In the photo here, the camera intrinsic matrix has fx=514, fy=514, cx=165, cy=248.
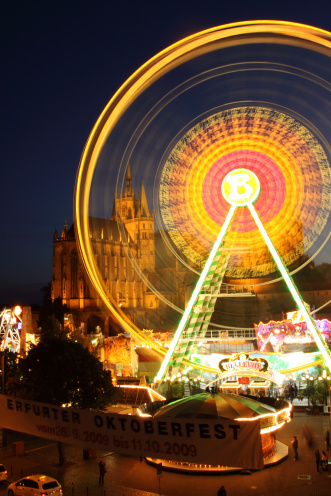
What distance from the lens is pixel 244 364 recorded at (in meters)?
30.8

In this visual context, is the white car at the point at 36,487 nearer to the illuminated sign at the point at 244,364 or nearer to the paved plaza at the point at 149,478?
the paved plaza at the point at 149,478

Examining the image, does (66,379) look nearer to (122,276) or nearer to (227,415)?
(227,415)

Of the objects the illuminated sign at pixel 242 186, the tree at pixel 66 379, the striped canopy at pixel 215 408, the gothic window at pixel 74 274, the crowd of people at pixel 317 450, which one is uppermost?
the gothic window at pixel 74 274

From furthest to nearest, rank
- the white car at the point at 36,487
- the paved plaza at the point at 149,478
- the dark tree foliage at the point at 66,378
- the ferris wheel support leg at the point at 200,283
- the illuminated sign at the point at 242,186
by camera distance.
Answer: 1. the ferris wheel support leg at the point at 200,283
2. the illuminated sign at the point at 242,186
3. the dark tree foliage at the point at 66,378
4. the paved plaza at the point at 149,478
5. the white car at the point at 36,487

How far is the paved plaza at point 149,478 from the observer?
1739cm

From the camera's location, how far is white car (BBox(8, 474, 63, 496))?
639 inches

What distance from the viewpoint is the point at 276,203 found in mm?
27641

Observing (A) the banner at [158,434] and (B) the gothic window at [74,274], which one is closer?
(A) the banner at [158,434]

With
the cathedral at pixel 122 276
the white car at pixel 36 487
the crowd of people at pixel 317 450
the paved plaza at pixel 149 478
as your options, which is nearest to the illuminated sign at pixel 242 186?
the crowd of people at pixel 317 450

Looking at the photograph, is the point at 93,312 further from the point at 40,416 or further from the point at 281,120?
the point at 40,416

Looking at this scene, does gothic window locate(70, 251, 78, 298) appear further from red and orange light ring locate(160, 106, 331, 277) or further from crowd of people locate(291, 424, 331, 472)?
crowd of people locate(291, 424, 331, 472)

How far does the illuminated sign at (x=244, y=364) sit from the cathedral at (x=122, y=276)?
63451 mm

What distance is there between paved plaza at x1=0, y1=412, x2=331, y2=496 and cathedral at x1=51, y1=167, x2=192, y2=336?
2813 inches

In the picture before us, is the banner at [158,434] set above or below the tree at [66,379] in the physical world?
below
